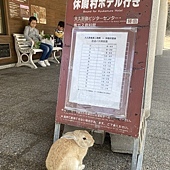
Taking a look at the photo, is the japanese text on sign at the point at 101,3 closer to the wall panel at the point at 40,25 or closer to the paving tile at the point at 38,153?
the paving tile at the point at 38,153

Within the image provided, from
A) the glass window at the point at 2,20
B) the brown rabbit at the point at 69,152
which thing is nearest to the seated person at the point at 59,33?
the glass window at the point at 2,20

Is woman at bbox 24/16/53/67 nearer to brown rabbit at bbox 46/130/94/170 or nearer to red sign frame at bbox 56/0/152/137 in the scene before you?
red sign frame at bbox 56/0/152/137

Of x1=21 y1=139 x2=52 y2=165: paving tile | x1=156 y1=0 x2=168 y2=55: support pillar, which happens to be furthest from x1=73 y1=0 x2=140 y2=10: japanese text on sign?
x1=156 y1=0 x2=168 y2=55: support pillar

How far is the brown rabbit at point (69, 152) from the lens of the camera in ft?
3.94

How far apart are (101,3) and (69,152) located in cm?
93

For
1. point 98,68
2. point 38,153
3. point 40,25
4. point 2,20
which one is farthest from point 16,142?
point 40,25

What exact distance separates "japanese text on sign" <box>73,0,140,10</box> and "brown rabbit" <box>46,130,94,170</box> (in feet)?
2.63

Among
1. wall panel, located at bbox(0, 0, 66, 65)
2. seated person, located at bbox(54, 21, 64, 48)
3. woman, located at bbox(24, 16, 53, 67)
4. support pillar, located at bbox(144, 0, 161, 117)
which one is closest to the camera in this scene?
support pillar, located at bbox(144, 0, 161, 117)

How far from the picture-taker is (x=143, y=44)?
48.8 inches

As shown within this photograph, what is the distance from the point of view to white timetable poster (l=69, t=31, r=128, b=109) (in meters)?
1.29

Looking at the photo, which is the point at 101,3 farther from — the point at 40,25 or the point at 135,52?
the point at 40,25

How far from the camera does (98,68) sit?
1.34m

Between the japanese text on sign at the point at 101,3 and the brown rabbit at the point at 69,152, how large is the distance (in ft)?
2.63

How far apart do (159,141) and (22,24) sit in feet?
16.0
